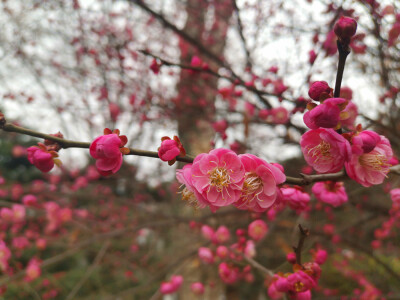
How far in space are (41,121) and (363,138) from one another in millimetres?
6135

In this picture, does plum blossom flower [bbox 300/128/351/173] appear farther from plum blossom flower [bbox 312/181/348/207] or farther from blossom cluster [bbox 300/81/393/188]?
plum blossom flower [bbox 312/181/348/207]

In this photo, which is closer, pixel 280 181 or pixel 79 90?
pixel 280 181

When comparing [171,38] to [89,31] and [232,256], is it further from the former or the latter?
[232,256]

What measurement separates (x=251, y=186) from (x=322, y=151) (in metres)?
0.25

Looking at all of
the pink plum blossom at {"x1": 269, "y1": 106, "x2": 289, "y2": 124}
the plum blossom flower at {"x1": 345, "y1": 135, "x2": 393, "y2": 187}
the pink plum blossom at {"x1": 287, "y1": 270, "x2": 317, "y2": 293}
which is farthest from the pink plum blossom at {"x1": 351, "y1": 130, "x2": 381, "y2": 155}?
the pink plum blossom at {"x1": 269, "y1": 106, "x2": 289, "y2": 124}

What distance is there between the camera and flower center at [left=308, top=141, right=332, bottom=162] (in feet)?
2.74

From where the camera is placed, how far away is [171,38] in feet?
17.1

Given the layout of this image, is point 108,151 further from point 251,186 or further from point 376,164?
point 376,164

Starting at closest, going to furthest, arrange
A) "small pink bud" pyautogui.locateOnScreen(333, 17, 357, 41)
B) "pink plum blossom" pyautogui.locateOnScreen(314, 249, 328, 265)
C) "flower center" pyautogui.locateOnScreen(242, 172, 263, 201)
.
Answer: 1. "small pink bud" pyautogui.locateOnScreen(333, 17, 357, 41)
2. "flower center" pyautogui.locateOnScreen(242, 172, 263, 201)
3. "pink plum blossom" pyautogui.locateOnScreen(314, 249, 328, 265)

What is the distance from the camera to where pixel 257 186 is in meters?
0.89

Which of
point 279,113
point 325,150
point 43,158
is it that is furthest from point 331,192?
point 279,113

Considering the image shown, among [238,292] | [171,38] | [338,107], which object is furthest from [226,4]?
[238,292]

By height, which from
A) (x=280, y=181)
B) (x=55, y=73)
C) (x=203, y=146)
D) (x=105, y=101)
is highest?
(x=55, y=73)

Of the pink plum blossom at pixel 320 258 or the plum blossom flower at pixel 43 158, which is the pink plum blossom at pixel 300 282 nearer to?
the pink plum blossom at pixel 320 258
